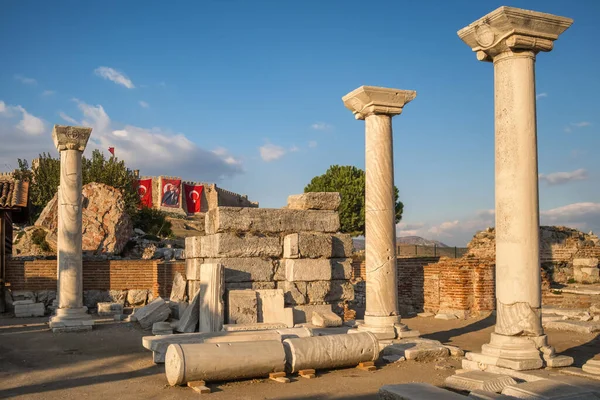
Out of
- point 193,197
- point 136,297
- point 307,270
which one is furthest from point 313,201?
point 193,197


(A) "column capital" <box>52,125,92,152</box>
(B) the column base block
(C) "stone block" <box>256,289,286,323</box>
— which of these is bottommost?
(B) the column base block

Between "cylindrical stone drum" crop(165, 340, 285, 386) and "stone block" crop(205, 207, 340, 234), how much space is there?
170 inches

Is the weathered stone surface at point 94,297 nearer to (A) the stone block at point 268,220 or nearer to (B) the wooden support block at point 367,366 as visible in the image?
Answer: (A) the stone block at point 268,220

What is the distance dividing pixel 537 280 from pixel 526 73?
2.72m

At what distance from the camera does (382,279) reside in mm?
10273

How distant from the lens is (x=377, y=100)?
10.4 m

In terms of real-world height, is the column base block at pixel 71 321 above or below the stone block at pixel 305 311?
below

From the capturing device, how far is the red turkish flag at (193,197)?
215 feet

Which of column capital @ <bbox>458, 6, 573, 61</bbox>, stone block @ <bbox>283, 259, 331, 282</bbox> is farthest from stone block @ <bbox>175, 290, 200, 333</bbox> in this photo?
column capital @ <bbox>458, 6, 573, 61</bbox>

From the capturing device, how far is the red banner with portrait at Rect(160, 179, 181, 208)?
63.5 metres

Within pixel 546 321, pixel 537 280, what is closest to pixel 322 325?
pixel 537 280

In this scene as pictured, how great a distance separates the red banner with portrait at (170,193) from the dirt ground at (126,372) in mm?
51335

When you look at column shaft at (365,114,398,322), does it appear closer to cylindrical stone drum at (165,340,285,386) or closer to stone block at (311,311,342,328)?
stone block at (311,311,342,328)

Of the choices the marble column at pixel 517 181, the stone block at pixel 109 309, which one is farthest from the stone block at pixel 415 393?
the stone block at pixel 109 309
